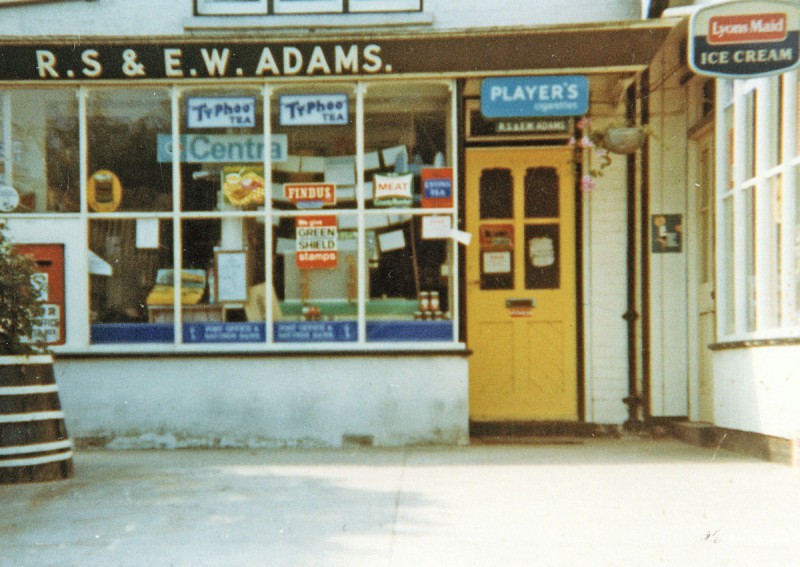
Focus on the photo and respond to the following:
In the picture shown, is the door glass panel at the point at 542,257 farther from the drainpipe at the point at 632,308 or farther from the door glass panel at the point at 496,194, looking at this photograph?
the drainpipe at the point at 632,308

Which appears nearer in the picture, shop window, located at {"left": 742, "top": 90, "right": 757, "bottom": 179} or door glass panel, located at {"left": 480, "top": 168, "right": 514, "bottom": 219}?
shop window, located at {"left": 742, "top": 90, "right": 757, "bottom": 179}

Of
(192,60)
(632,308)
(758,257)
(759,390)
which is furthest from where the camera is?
(632,308)

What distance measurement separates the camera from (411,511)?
19.5ft

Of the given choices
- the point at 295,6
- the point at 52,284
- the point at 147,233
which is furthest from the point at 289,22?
the point at 52,284

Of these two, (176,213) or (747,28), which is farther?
(176,213)

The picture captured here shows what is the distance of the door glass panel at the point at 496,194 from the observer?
9672 millimetres

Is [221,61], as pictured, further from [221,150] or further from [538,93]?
[538,93]

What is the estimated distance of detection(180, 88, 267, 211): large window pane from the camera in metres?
9.04

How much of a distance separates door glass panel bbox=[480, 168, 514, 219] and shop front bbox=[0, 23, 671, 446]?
0.47 metres

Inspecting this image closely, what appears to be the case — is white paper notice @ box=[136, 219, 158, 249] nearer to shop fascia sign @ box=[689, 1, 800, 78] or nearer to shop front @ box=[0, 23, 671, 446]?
shop front @ box=[0, 23, 671, 446]

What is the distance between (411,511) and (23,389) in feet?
9.63

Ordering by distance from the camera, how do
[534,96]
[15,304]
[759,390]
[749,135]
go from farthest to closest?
[534,96]
[749,135]
[759,390]
[15,304]

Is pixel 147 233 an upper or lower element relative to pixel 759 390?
upper

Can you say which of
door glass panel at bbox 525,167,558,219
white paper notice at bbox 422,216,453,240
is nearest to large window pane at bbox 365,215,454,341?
white paper notice at bbox 422,216,453,240
